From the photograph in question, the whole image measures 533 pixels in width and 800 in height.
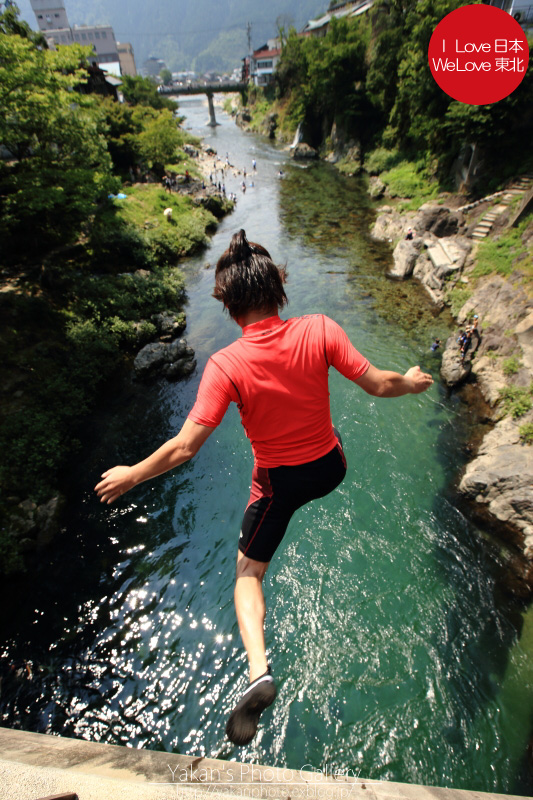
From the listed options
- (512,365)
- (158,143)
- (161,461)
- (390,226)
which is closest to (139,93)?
(158,143)

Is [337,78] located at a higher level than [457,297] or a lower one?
higher

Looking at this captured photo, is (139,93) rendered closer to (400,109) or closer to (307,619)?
(400,109)

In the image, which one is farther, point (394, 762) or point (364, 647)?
point (364, 647)

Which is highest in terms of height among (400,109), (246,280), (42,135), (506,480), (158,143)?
(400,109)

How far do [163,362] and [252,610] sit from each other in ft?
34.2

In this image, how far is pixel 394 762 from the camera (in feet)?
14.7

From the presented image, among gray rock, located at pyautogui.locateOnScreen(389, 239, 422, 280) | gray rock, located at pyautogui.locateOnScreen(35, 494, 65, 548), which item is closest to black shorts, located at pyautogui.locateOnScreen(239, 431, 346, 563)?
gray rock, located at pyautogui.locateOnScreen(35, 494, 65, 548)

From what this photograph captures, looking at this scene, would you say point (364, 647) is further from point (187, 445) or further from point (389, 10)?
point (389, 10)

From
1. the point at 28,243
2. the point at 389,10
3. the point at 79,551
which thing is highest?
the point at 389,10

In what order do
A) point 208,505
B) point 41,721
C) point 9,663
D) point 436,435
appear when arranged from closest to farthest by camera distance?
point 41,721
point 9,663
point 208,505
point 436,435

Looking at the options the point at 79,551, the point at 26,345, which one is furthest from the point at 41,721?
the point at 26,345

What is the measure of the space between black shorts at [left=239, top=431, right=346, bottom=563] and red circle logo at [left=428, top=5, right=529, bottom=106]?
1781cm

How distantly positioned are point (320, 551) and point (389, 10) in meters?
44.0

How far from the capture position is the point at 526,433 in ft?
25.6
